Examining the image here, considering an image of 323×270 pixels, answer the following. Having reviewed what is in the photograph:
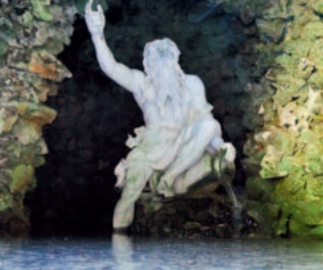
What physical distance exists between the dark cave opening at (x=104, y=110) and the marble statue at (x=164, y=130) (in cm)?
121

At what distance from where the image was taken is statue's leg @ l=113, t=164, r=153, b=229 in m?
6.95

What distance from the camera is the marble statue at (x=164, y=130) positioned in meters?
6.90

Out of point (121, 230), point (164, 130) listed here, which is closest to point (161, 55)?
point (164, 130)

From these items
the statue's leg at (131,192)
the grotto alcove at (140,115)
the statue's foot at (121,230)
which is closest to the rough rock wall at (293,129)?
the grotto alcove at (140,115)

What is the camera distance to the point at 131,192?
695 cm

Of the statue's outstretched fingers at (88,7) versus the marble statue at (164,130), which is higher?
the statue's outstretched fingers at (88,7)

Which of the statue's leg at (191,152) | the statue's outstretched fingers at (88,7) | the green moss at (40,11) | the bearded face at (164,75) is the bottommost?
the statue's leg at (191,152)

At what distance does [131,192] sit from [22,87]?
1.28 m

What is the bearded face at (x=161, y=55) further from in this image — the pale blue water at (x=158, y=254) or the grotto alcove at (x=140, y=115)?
the pale blue water at (x=158, y=254)

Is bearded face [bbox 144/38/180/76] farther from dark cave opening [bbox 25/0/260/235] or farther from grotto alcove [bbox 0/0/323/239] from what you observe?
dark cave opening [bbox 25/0/260/235]

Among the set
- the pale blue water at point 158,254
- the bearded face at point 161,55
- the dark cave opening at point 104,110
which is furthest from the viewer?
the dark cave opening at point 104,110

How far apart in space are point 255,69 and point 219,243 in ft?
7.05

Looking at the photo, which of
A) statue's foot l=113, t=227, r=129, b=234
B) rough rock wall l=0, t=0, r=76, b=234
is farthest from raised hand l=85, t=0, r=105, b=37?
statue's foot l=113, t=227, r=129, b=234

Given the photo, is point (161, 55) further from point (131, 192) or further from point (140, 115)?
point (140, 115)
